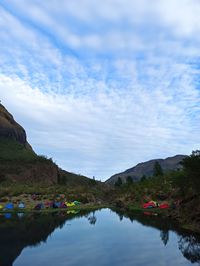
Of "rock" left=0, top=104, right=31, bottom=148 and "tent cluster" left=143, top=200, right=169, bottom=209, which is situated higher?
"rock" left=0, top=104, right=31, bottom=148

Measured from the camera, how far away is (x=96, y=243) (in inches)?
1106

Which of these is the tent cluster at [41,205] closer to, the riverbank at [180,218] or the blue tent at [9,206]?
the blue tent at [9,206]

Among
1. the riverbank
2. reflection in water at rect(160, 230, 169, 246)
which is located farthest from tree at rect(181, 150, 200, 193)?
reflection in water at rect(160, 230, 169, 246)

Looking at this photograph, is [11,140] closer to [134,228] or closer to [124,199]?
[124,199]

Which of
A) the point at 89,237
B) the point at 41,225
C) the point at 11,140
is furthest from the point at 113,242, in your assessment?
the point at 11,140

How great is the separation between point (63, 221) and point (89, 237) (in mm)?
11511

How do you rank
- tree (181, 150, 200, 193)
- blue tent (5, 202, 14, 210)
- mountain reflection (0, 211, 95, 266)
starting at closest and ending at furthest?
mountain reflection (0, 211, 95, 266), tree (181, 150, 200, 193), blue tent (5, 202, 14, 210)

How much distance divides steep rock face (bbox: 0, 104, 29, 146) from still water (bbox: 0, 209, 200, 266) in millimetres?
112830

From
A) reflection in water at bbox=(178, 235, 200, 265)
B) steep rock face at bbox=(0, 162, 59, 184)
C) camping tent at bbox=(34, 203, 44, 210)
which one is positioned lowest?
reflection in water at bbox=(178, 235, 200, 265)

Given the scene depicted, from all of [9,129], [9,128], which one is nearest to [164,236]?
[9,129]

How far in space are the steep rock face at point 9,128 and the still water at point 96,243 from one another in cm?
11283

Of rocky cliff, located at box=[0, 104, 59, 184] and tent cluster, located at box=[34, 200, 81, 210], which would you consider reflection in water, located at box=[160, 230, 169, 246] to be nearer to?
tent cluster, located at box=[34, 200, 81, 210]

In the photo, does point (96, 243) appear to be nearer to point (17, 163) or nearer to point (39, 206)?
point (39, 206)

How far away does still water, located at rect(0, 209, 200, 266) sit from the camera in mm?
21625
